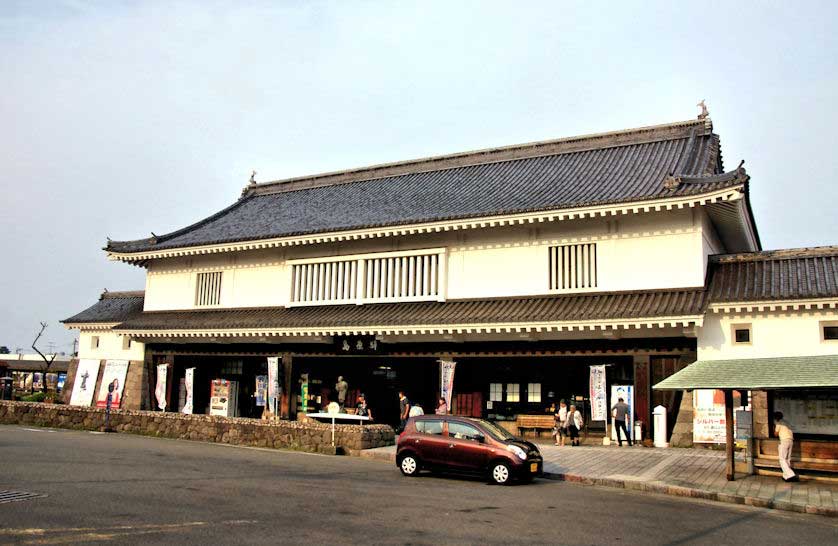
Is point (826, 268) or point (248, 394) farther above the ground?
point (826, 268)

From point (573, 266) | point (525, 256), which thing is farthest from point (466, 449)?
point (525, 256)

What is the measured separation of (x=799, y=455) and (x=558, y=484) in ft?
18.5

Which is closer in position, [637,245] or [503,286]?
[637,245]

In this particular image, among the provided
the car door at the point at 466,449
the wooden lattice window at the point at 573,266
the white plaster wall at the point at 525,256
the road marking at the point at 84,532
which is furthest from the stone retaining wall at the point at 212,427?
the road marking at the point at 84,532

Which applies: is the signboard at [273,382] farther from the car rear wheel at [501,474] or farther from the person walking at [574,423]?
the car rear wheel at [501,474]

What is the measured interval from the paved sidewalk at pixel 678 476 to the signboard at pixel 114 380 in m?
17.9

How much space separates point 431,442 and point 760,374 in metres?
7.67

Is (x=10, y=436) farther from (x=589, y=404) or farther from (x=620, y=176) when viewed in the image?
(x=620, y=176)

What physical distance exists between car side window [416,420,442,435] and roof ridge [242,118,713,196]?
58.2 ft

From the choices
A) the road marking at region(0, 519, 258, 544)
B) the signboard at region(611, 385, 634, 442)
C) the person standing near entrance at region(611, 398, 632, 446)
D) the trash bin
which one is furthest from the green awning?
the road marking at region(0, 519, 258, 544)

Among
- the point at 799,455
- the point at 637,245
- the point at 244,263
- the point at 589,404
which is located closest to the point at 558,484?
the point at 799,455

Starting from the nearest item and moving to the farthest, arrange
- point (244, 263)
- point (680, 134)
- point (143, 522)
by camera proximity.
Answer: point (143, 522)
point (680, 134)
point (244, 263)

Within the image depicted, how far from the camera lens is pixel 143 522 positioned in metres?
10.2

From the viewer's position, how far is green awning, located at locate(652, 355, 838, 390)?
51.7 ft
